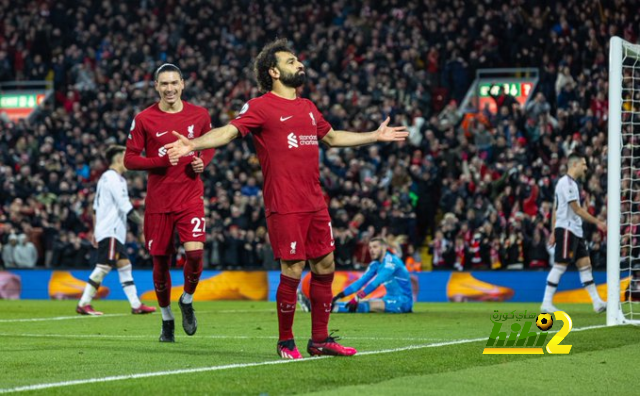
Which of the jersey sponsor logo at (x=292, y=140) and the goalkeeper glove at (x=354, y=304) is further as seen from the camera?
the goalkeeper glove at (x=354, y=304)

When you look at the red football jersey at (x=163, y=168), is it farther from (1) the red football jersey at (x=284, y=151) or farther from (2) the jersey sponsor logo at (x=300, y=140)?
(2) the jersey sponsor logo at (x=300, y=140)

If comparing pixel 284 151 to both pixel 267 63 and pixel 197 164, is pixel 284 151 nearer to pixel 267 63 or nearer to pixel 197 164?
pixel 267 63

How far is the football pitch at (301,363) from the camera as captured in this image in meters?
6.76

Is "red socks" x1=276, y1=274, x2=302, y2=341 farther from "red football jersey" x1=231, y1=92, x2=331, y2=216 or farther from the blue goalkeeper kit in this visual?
the blue goalkeeper kit

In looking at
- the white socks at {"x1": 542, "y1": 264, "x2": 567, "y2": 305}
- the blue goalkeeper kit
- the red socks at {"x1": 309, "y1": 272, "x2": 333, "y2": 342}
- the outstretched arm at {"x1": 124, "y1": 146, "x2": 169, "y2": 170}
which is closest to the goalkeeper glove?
the blue goalkeeper kit

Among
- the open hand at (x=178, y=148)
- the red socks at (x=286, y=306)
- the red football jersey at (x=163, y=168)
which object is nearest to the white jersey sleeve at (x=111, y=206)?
the red football jersey at (x=163, y=168)

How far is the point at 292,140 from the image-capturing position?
862 cm

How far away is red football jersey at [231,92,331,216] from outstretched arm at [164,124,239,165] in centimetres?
14

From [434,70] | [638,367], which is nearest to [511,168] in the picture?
[434,70]

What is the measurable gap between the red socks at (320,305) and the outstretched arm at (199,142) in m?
1.36

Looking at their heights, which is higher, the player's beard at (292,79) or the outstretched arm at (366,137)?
the player's beard at (292,79)

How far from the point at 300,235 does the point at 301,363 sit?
101 cm

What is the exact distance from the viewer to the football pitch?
676cm

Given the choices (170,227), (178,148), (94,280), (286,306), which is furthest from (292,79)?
(94,280)
